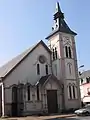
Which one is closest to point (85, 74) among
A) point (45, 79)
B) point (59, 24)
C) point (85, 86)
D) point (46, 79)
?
point (85, 86)

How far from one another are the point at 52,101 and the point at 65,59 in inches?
292

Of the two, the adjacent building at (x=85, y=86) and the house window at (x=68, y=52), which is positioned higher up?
the house window at (x=68, y=52)

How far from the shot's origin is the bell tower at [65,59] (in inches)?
1468

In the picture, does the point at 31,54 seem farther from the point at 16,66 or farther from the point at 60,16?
the point at 60,16

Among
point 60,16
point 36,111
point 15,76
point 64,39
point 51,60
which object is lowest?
point 36,111

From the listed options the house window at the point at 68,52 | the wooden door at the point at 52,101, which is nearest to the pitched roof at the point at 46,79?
the wooden door at the point at 52,101

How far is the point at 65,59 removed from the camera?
38.7 meters

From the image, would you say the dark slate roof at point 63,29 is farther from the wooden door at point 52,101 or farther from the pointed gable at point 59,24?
the wooden door at point 52,101

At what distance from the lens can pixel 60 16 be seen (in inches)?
1673

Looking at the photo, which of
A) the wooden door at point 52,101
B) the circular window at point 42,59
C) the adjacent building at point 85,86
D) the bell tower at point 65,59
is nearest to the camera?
the wooden door at point 52,101

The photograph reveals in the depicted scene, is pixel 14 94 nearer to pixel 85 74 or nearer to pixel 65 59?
pixel 65 59

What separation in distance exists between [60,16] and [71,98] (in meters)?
15.3

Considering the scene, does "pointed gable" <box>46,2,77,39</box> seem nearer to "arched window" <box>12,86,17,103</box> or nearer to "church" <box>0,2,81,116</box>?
"church" <box>0,2,81,116</box>

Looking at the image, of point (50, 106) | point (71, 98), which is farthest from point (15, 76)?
point (71, 98)
